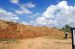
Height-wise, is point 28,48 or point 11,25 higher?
point 11,25

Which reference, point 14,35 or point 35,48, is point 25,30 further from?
point 35,48

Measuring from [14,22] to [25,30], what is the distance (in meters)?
4.38

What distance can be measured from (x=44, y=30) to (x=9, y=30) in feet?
23.6

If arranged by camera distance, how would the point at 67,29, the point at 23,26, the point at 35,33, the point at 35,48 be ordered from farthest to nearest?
the point at 67,29 < the point at 23,26 < the point at 35,33 < the point at 35,48

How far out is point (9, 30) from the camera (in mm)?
39094

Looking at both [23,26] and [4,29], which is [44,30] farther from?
[4,29]

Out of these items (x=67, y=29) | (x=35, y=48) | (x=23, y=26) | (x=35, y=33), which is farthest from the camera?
(x=67, y=29)

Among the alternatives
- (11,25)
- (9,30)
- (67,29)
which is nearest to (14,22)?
(11,25)

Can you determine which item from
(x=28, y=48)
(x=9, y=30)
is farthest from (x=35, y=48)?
(x=9, y=30)

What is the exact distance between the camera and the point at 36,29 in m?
41.9

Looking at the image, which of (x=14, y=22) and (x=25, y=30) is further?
(x=14, y=22)

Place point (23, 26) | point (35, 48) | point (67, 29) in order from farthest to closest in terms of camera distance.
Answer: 1. point (67, 29)
2. point (23, 26)
3. point (35, 48)

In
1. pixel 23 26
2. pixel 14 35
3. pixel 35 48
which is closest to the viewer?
pixel 35 48

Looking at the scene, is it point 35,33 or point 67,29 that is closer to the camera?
point 35,33
